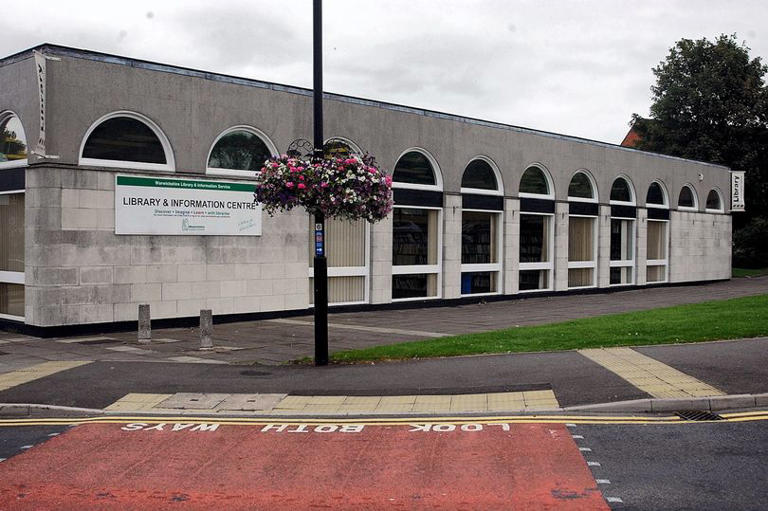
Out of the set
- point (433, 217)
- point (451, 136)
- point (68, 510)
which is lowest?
point (68, 510)

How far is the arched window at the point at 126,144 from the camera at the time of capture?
63.3 ft

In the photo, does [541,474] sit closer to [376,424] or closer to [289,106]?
[376,424]

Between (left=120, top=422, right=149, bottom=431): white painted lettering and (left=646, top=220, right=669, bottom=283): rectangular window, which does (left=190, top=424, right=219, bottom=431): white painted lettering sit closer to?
(left=120, top=422, right=149, bottom=431): white painted lettering

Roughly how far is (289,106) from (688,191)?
88.3ft

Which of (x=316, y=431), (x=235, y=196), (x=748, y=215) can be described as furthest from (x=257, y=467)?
(x=748, y=215)

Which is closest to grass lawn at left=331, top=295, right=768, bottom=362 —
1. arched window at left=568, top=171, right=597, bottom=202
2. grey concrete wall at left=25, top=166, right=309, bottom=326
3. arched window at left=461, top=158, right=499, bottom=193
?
grey concrete wall at left=25, top=166, right=309, bottom=326

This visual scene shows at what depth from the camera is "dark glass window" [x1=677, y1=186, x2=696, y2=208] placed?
41.7m

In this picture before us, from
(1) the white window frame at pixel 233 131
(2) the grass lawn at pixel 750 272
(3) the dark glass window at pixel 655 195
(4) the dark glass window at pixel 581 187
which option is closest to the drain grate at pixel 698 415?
(1) the white window frame at pixel 233 131

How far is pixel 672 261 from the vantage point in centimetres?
4091

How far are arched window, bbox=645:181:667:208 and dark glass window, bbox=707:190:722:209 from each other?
5342 mm

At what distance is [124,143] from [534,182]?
58.8 feet

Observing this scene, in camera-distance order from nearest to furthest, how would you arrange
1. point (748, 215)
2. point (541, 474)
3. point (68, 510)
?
point (68, 510) → point (541, 474) → point (748, 215)

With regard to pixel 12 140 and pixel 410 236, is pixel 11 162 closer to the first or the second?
pixel 12 140

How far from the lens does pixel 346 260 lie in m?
25.4
